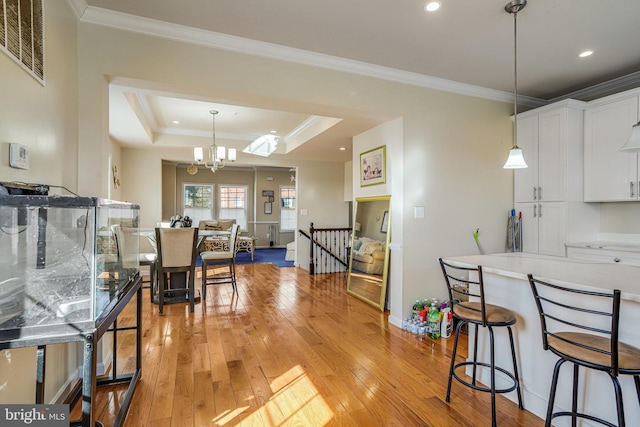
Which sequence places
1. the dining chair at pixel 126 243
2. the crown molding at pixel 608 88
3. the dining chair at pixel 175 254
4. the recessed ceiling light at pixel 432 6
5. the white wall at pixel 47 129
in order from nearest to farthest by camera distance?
1. the white wall at pixel 47 129
2. the dining chair at pixel 126 243
3. the recessed ceiling light at pixel 432 6
4. the crown molding at pixel 608 88
5. the dining chair at pixel 175 254

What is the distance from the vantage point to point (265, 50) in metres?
2.82

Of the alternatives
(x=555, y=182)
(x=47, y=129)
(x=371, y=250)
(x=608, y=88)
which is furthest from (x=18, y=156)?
(x=608, y=88)

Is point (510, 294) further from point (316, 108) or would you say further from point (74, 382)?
point (74, 382)

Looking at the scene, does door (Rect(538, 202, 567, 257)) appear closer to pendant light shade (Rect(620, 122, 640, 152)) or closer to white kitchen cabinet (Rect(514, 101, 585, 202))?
white kitchen cabinet (Rect(514, 101, 585, 202))

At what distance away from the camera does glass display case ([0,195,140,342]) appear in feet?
4.00

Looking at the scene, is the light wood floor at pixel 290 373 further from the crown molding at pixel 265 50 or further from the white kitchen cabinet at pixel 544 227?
the crown molding at pixel 265 50

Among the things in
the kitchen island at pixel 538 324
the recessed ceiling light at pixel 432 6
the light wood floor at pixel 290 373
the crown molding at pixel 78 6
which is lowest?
the light wood floor at pixel 290 373

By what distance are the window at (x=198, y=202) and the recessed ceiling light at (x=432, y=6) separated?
9203 millimetres

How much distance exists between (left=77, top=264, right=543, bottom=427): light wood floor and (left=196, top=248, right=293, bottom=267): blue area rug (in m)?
3.73

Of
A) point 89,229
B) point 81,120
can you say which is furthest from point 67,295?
point 81,120

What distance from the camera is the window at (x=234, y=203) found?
10.5m

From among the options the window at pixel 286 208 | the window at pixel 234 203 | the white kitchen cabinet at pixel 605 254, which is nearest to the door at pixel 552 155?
the white kitchen cabinet at pixel 605 254

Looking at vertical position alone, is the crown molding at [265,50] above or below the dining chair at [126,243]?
above

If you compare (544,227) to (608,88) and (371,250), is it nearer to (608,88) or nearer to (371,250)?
(608,88)
